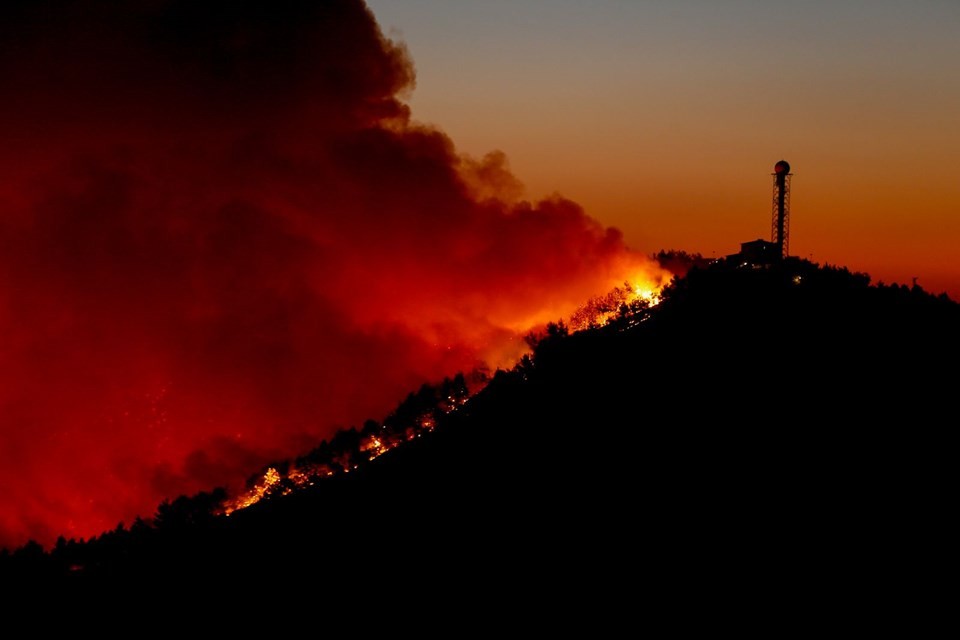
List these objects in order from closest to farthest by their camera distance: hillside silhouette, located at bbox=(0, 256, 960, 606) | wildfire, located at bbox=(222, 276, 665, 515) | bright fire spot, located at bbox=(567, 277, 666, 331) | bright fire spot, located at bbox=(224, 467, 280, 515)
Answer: hillside silhouette, located at bbox=(0, 256, 960, 606) < bright fire spot, located at bbox=(224, 467, 280, 515) < wildfire, located at bbox=(222, 276, 665, 515) < bright fire spot, located at bbox=(567, 277, 666, 331)

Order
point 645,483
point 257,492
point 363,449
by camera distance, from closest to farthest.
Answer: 1. point 645,483
2. point 257,492
3. point 363,449

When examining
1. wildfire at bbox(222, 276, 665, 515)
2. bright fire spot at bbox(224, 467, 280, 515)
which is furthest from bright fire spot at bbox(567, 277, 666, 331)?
bright fire spot at bbox(224, 467, 280, 515)

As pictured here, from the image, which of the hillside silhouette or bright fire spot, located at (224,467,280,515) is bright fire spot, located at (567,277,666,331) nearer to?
the hillside silhouette

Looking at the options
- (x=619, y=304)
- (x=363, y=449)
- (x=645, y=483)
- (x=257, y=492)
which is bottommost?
(x=645, y=483)

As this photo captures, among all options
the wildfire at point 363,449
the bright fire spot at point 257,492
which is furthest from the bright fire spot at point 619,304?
the bright fire spot at point 257,492

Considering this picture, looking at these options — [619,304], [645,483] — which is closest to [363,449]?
[645,483]

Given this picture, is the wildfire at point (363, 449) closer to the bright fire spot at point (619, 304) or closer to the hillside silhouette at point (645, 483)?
the hillside silhouette at point (645, 483)

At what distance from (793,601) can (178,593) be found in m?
19.0

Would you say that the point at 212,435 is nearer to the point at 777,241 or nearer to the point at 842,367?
the point at 777,241

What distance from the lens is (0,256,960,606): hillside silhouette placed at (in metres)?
29.2

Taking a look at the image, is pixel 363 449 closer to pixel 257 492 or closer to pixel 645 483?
pixel 257 492

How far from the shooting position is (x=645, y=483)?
1321 inches

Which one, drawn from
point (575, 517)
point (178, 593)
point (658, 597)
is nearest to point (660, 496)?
point (575, 517)

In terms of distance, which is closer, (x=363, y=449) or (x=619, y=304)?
(x=363, y=449)
